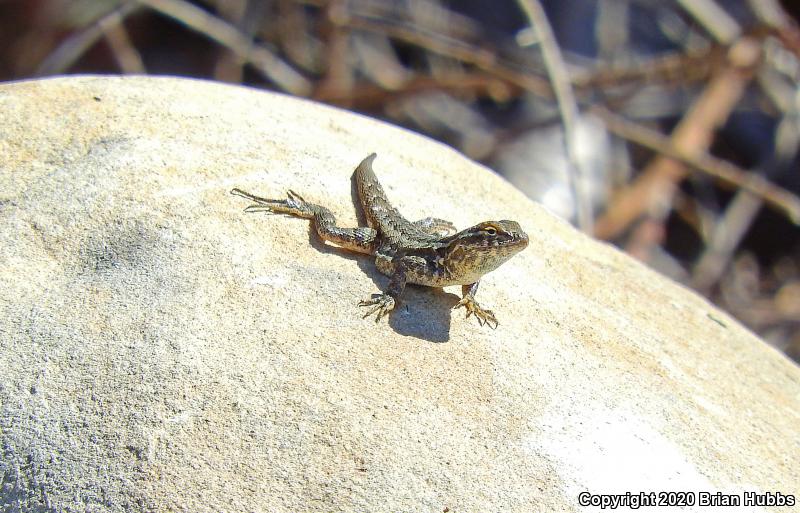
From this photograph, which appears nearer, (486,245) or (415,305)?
(486,245)

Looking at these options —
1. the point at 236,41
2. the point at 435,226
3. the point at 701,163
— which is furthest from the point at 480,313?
the point at 236,41

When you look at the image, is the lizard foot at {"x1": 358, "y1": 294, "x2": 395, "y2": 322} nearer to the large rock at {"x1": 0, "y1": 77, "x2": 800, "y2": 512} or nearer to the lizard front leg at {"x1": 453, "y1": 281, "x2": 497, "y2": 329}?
the large rock at {"x1": 0, "y1": 77, "x2": 800, "y2": 512}

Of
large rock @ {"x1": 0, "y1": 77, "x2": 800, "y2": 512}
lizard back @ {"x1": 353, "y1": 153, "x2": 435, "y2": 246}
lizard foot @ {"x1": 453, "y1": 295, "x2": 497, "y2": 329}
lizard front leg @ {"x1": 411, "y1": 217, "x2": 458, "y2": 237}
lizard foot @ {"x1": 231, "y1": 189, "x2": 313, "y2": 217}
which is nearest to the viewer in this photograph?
large rock @ {"x1": 0, "y1": 77, "x2": 800, "y2": 512}

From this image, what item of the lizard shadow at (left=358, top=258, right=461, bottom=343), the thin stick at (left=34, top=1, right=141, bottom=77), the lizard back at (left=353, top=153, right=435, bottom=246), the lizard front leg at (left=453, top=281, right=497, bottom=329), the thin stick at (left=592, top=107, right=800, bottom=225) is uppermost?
the thin stick at (left=592, top=107, right=800, bottom=225)

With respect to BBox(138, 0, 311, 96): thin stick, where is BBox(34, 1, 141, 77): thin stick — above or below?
below

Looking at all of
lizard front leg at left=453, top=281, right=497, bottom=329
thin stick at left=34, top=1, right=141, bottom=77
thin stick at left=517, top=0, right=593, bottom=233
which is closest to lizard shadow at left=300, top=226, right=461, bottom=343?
lizard front leg at left=453, top=281, right=497, bottom=329

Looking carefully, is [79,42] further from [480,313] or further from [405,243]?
[480,313]

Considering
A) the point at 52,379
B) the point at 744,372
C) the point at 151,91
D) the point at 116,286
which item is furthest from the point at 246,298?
the point at 744,372
